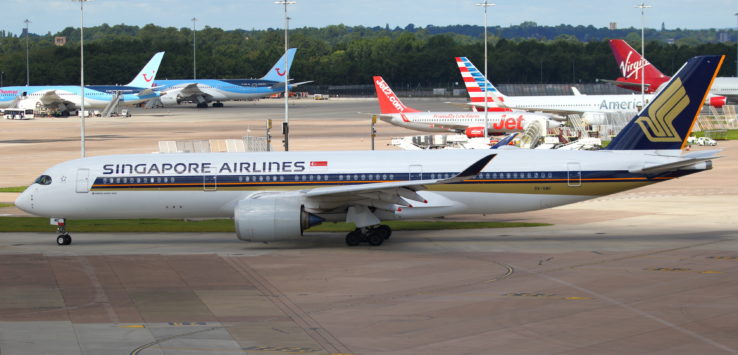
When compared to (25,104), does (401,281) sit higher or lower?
lower

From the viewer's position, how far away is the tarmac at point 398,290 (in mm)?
19984

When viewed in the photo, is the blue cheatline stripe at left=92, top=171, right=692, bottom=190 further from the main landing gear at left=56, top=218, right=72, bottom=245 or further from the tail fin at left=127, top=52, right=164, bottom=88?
the tail fin at left=127, top=52, right=164, bottom=88

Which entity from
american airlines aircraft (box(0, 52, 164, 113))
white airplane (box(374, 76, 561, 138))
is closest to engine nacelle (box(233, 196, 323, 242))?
white airplane (box(374, 76, 561, 138))

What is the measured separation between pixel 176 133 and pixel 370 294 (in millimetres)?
75074

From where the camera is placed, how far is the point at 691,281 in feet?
84.5

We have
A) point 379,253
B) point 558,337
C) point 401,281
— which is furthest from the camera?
point 379,253

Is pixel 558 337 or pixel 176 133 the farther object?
pixel 176 133

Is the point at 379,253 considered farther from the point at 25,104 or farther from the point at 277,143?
the point at 25,104

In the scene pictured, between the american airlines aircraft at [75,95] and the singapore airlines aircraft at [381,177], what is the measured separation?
101m

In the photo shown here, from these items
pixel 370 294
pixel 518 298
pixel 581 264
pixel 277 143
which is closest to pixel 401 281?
pixel 370 294

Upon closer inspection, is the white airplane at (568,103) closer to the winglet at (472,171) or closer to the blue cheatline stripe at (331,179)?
the blue cheatline stripe at (331,179)

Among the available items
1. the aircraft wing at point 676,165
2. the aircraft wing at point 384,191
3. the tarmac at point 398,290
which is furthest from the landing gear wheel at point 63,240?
the aircraft wing at point 676,165

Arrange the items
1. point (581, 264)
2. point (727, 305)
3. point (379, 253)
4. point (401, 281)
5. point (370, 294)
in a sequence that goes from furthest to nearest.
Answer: point (379, 253) < point (581, 264) < point (401, 281) < point (370, 294) < point (727, 305)

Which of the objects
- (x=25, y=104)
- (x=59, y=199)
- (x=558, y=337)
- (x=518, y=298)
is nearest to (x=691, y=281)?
(x=518, y=298)
